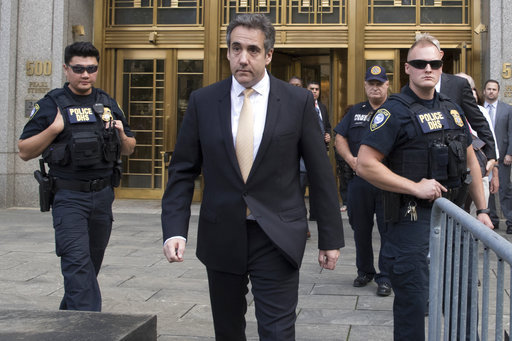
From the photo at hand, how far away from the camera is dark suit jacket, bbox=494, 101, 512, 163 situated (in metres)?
9.12

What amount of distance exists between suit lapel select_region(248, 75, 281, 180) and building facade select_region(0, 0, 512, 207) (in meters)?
7.69

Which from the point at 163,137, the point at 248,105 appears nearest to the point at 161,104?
the point at 163,137

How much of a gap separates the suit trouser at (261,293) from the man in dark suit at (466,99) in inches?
107

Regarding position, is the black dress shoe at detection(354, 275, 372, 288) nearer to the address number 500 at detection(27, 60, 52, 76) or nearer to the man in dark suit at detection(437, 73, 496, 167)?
the man in dark suit at detection(437, 73, 496, 167)

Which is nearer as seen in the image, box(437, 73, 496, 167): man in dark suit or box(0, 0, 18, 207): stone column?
box(437, 73, 496, 167): man in dark suit

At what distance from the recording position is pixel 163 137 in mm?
11789

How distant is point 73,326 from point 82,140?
164 cm

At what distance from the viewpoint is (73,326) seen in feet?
10.0

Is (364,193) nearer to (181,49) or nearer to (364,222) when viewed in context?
(364,222)

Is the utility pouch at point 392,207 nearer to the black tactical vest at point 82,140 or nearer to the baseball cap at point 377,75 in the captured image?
the black tactical vest at point 82,140

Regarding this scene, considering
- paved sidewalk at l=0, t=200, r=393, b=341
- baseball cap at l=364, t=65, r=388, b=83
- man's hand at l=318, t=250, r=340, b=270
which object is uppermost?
baseball cap at l=364, t=65, r=388, b=83

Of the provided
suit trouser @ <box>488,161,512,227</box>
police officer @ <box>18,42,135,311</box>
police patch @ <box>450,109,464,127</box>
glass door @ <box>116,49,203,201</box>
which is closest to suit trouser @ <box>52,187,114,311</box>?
police officer @ <box>18,42,135,311</box>

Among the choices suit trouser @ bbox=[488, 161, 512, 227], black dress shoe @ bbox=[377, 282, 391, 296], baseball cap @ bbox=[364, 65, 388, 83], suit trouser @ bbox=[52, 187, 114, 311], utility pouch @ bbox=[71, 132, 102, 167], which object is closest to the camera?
suit trouser @ bbox=[52, 187, 114, 311]

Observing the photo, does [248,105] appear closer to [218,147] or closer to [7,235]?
[218,147]
